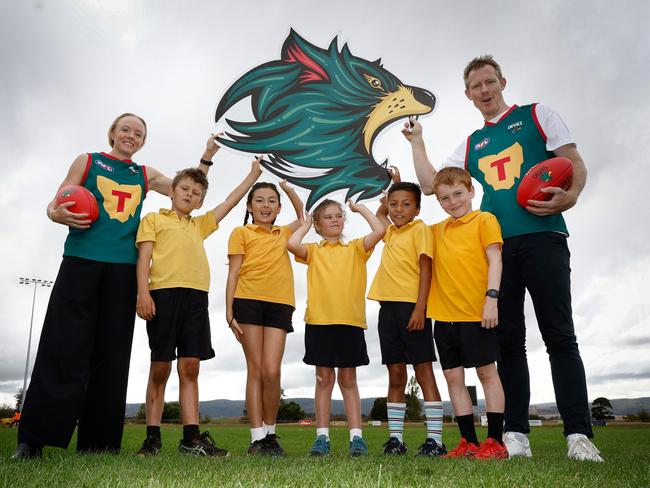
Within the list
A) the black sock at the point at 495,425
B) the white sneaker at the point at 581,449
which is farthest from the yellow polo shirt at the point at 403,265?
the white sneaker at the point at 581,449

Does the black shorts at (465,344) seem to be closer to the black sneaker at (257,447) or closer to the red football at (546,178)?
the red football at (546,178)

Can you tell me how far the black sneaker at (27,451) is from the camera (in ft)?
12.0

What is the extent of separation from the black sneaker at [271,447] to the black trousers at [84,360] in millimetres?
1098

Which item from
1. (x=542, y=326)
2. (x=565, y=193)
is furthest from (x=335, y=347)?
(x=565, y=193)

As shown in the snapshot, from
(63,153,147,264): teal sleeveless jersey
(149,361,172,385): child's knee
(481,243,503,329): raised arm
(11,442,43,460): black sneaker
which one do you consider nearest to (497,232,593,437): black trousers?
(481,243,503,329): raised arm

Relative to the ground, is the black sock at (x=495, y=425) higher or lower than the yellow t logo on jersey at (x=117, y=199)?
lower

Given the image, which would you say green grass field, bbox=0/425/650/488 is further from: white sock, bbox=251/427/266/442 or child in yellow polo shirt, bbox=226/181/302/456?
child in yellow polo shirt, bbox=226/181/302/456

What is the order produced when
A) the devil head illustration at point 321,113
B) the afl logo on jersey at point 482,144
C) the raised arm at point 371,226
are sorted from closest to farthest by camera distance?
1. the afl logo on jersey at point 482,144
2. the raised arm at point 371,226
3. the devil head illustration at point 321,113

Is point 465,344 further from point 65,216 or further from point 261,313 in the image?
point 65,216

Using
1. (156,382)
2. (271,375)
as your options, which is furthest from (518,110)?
(156,382)

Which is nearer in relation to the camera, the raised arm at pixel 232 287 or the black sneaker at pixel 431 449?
the black sneaker at pixel 431 449

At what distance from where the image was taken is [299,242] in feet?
15.7

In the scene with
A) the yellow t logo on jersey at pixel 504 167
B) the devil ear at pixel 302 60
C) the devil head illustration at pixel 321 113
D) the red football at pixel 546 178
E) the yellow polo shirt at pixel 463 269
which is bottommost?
the yellow polo shirt at pixel 463 269

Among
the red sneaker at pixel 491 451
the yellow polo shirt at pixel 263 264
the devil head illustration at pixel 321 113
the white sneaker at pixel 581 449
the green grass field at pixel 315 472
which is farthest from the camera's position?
the devil head illustration at pixel 321 113
